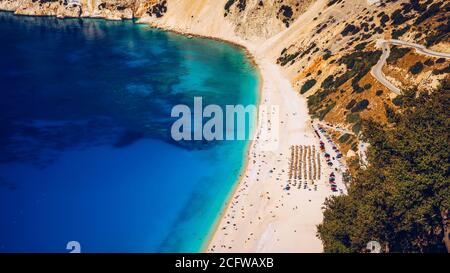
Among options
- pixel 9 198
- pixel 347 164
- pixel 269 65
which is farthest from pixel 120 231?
pixel 269 65

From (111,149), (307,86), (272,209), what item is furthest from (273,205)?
(307,86)

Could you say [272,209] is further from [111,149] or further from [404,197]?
[111,149]

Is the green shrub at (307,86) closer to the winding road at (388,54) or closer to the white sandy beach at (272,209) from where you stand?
the winding road at (388,54)

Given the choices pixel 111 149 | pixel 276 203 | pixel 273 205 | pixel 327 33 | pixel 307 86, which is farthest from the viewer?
pixel 327 33

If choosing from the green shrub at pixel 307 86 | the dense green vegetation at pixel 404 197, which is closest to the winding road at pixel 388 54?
the green shrub at pixel 307 86
